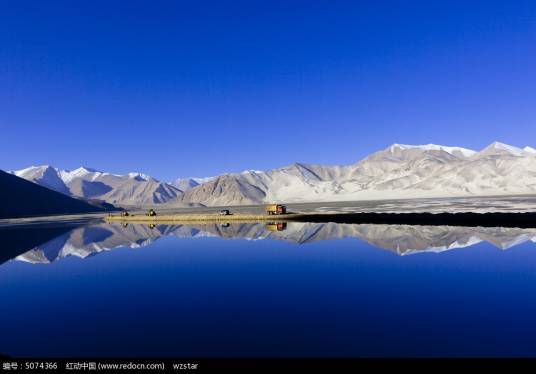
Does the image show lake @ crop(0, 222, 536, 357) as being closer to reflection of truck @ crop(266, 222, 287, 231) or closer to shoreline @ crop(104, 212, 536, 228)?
shoreline @ crop(104, 212, 536, 228)

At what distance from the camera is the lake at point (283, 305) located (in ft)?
34.4

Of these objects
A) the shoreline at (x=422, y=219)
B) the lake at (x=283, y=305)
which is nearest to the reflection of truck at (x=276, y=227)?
the shoreline at (x=422, y=219)

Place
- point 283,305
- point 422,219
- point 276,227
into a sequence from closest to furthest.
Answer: point 283,305 → point 422,219 → point 276,227

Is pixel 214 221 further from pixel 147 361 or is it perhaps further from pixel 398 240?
pixel 147 361

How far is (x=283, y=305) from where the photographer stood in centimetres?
1445

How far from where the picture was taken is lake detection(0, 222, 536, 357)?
34.4 feet

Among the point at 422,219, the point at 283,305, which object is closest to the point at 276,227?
the point at 422,219

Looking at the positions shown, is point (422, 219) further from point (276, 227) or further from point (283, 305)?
point (283, 305)

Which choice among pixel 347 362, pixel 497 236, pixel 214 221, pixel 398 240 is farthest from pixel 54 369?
pixel 214 221

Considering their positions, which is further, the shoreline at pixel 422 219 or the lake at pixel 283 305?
the shoreline at pixel 422 219

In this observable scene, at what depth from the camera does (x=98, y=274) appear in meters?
24.2

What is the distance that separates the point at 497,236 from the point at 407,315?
27810 millimetres

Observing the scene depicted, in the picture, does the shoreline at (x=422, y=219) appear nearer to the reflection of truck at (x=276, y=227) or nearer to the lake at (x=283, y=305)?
the reflection of truck at (x=276, y=227)

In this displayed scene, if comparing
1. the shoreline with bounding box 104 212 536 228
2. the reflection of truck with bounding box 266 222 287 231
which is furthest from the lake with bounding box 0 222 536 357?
the reflection of truck with bounding box 266 222 287 231
